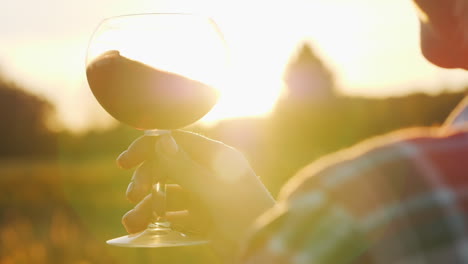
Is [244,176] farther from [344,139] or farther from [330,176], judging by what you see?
[344,139]

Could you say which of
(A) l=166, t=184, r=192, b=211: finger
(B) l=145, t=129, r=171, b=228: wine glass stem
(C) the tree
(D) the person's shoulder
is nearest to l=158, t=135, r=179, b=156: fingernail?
(B) l=145, t=129, r=171, b=228: wine glass stem

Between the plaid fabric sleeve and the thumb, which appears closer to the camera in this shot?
the plaid fabric sleeve

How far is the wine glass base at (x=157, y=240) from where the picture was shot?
3.18 meters

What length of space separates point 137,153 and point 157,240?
1.31 ft

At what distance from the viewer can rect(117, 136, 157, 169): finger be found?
3172 mm

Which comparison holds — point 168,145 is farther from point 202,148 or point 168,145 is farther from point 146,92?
point 146,92

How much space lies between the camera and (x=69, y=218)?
1375 cm

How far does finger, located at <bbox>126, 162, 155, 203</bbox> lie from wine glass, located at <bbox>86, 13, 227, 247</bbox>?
38 mm

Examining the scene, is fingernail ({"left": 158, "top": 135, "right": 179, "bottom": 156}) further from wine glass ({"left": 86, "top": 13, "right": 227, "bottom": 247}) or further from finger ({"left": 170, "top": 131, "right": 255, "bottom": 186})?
wine glass ({"left": 86, "top": 13, "right": 227, "bottom": 247})

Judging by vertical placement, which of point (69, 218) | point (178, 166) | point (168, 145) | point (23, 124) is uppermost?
point (23, 124)

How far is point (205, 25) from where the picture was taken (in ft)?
11.0

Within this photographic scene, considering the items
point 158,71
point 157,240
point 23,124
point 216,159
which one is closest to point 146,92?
point 158,71

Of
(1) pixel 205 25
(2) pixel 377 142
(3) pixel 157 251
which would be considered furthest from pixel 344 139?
(2) pixel 377 142

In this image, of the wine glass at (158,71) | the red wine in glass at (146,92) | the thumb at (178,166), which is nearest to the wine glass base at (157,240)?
the wine glass at (158,71)
